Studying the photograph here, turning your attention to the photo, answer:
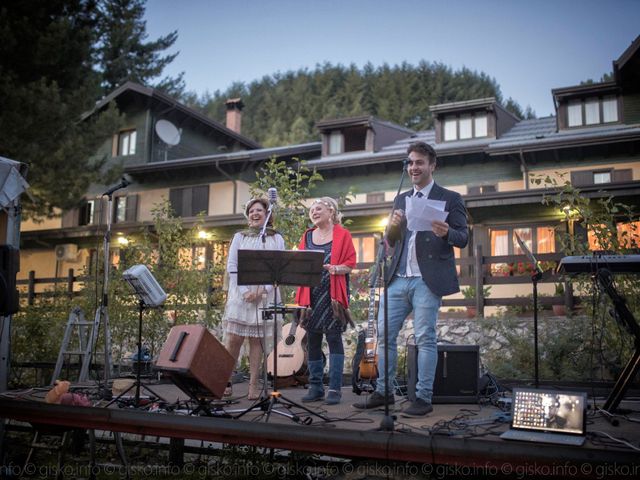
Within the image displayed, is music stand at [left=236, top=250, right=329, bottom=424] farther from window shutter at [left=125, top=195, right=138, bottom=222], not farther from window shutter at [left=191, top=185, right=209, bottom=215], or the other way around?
window shutter at [left=125, top=195, right=138, bottom=222]

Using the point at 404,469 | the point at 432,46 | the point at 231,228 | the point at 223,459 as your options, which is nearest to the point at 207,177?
the point at 231,228

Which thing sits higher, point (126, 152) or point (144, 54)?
point (144, 54)

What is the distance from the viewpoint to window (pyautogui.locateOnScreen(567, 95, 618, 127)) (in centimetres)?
1820

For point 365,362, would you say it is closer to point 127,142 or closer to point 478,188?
point 478,188

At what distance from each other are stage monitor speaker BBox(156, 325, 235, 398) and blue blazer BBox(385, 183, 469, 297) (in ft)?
5.05

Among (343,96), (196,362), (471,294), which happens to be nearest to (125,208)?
(471,294)

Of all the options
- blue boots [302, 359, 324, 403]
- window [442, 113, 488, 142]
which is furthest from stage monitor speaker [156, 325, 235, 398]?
window [442, 113, 488, 142]

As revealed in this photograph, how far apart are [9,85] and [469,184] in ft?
43.6

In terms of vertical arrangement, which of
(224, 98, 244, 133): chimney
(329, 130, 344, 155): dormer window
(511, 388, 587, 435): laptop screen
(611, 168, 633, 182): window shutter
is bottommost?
(511, 388, 587, 435): laptop screen

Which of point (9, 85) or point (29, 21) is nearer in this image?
point (9, 85)

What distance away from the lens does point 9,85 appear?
538 inches

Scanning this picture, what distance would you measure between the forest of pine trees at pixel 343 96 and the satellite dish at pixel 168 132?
1437 centimetres

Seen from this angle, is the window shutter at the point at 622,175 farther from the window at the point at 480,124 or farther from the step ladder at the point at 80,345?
the step ladder at the point at 80,345

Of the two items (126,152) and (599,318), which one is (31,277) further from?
(599,318)
